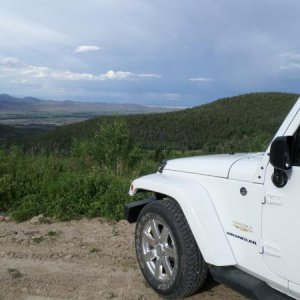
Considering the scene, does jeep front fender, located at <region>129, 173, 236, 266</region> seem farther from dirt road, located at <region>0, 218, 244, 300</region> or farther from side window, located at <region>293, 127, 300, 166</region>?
side window, located at <region>293, 127, 300, 166</region>

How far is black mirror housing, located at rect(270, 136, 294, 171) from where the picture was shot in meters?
2.79

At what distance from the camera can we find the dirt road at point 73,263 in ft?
13.5

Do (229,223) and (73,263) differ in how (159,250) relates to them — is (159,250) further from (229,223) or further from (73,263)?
(73,263)

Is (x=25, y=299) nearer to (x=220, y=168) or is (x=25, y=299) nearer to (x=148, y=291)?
(x=148, y=291)

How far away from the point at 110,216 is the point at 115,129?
5.17m

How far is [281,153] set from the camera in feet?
9.18

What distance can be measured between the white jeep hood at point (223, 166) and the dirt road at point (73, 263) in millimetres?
1066

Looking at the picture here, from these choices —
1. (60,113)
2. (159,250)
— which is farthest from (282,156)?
(60,113)

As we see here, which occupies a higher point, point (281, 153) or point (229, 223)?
point (281, 153)

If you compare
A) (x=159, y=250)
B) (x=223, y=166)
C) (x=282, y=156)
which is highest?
(x=282, y=156)

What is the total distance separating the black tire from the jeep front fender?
0.52 ft

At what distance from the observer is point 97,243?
5.62 meters

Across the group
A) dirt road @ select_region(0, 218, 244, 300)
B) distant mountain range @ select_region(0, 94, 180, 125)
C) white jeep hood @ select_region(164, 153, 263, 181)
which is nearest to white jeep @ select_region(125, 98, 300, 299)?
white jeep hood @ select_region(164, 153, 263, 181)

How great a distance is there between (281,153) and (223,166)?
75cm
